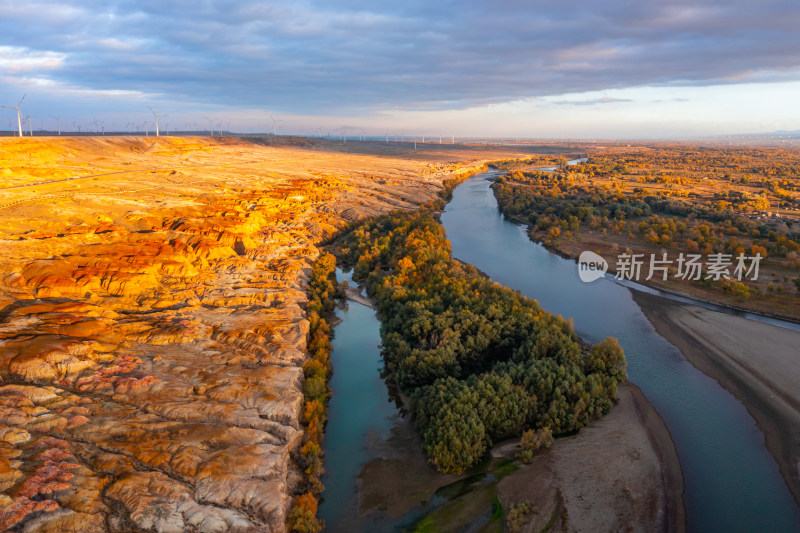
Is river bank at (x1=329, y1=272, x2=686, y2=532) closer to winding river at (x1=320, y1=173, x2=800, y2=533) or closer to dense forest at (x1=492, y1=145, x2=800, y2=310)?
winding river at (x1=320, y1=173, x2=800, y2=533)

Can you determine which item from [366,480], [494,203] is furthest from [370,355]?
[494,203]

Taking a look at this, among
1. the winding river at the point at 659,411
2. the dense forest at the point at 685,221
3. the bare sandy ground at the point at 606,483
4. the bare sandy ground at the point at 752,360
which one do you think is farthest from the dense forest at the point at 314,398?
the dense forest at the point at 685,221

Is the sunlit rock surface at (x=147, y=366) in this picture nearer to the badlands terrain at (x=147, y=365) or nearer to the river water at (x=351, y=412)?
the badlands terrain at (x=147, y=365)

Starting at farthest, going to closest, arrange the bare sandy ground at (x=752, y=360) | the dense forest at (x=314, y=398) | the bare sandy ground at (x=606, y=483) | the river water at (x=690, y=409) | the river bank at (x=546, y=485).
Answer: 1. the bare sandy ground at (x=752, y=360)
2. the river water at (x=690, y=409)
3. the river bank at (x=546, y=485)
4. the bare sandy ground at (x=606, y=483)
5. the dense forest at (x=314, y=398)

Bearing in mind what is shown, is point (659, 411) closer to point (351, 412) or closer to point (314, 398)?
point (351, 412)

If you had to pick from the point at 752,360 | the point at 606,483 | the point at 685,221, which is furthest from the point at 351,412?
the point at 685,221

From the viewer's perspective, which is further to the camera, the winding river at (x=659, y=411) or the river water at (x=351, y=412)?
the river water at (x=351, y=412)
